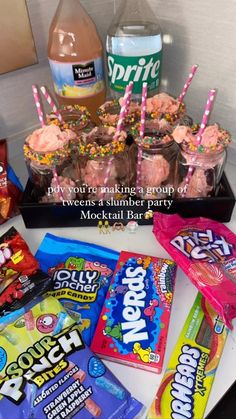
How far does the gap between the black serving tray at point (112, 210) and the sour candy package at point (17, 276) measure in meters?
0.08

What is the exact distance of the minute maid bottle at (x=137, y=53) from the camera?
80 centimetres

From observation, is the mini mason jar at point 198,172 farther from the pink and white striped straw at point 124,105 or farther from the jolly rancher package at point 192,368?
the jolly rancher package at point 192,368

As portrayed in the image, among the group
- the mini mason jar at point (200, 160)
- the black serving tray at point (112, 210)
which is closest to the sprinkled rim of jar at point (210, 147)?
the mini mason jar at point (200, 160)

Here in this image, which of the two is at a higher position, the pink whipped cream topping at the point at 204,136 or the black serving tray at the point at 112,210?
the pink whipped cream topping at the point at 204,136

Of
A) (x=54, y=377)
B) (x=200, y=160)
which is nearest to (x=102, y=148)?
(x=200, y=160)

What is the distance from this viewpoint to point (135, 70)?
803 mm

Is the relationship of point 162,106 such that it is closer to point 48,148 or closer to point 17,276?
point 48,148

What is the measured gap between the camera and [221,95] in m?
0.84

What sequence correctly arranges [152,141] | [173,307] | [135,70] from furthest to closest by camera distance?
1. [135,70]
2. [152,141]
3. [173,307]

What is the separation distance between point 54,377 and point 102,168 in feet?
1.33

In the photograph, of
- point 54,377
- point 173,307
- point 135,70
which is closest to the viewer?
point 54,377

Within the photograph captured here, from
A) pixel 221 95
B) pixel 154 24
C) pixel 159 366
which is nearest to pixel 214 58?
pixel 221 95

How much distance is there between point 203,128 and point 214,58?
0.27m

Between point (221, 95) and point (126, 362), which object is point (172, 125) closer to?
point (221, 95)
